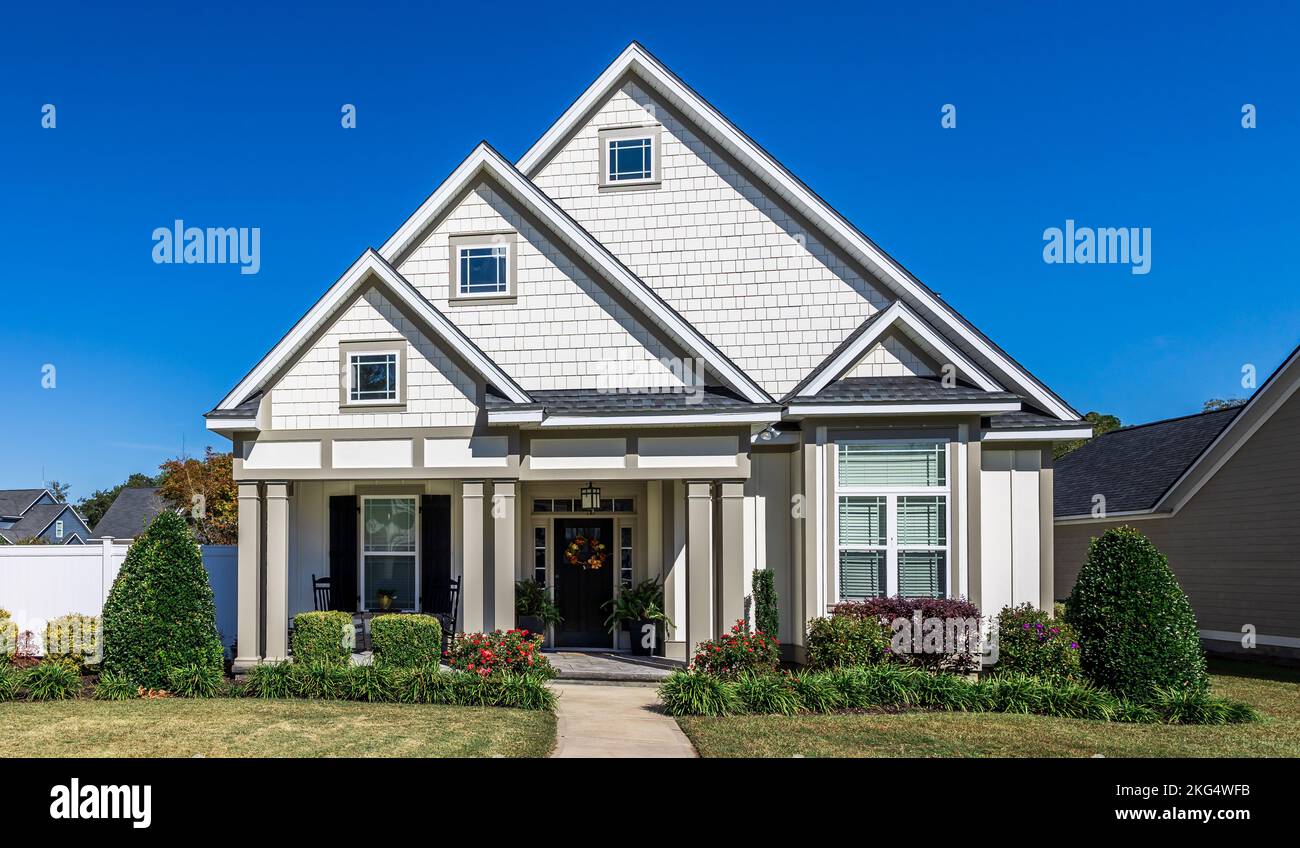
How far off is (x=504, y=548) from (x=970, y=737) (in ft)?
22.5

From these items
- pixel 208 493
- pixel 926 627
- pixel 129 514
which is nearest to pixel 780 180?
pixel 926 627

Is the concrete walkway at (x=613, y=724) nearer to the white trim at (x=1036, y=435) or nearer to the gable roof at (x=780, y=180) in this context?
the white trim at (x=1036, y=435)

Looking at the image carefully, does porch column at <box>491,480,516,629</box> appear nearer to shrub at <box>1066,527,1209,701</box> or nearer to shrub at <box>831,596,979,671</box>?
shrub at <box>831,596,979,671</box>

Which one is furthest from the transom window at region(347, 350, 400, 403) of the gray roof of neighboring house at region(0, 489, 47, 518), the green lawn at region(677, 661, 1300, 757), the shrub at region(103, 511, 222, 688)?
the gray roof of neighboring house at region(0, 489, 47, 518)

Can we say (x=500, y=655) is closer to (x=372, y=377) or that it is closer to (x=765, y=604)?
(x=765, y=604)

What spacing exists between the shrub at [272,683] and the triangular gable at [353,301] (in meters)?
3.93

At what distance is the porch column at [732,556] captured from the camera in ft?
41.6

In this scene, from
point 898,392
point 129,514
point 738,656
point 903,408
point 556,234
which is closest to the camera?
point 738,656

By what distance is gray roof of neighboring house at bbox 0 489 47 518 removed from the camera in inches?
2184

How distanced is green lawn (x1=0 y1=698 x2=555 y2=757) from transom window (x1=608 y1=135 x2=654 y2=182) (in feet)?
32.6

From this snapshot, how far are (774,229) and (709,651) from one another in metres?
7.53

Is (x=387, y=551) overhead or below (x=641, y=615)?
overhead

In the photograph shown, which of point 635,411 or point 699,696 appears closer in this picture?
point 699,696

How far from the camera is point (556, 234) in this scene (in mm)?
14172
